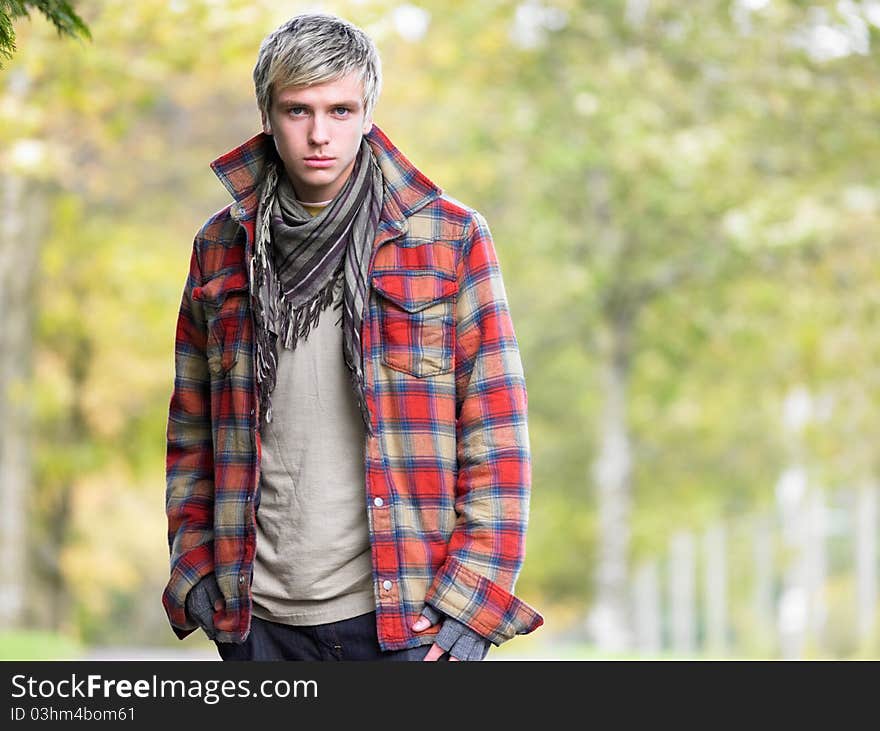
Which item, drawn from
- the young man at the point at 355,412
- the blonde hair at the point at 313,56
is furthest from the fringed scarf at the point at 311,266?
the blonde hair at the point at 313,56

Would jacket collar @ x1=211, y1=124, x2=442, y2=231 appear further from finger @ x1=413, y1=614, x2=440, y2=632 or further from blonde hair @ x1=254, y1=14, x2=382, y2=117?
finger @ x1=413, y1=614, x2=440, y2=632

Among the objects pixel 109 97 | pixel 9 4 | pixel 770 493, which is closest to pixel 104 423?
pixel 109 97

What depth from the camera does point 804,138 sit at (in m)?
15.2

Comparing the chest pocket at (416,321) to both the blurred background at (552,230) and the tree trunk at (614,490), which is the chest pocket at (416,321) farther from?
the tree trunk at (614,490)

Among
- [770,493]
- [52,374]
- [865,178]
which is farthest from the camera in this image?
[770,493]

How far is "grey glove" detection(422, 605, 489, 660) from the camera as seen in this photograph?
3191mm

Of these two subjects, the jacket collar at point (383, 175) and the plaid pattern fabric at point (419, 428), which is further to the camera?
the jacket collar at point (383, 175)

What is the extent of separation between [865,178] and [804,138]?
0.82 meters

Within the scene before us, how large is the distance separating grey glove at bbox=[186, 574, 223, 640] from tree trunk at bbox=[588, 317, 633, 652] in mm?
14436

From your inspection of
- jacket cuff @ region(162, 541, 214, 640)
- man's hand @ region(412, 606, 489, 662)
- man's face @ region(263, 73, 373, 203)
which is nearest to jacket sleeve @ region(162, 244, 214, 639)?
jacket cuff @ region(162, 541, 214, 640)

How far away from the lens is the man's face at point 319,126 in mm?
3201

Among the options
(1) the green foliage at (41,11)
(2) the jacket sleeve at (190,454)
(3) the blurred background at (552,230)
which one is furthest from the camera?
(3) the blurred background at (552,230)

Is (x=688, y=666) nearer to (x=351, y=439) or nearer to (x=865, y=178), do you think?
(x=351, y=439)

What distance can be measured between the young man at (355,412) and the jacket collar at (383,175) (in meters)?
0.01
